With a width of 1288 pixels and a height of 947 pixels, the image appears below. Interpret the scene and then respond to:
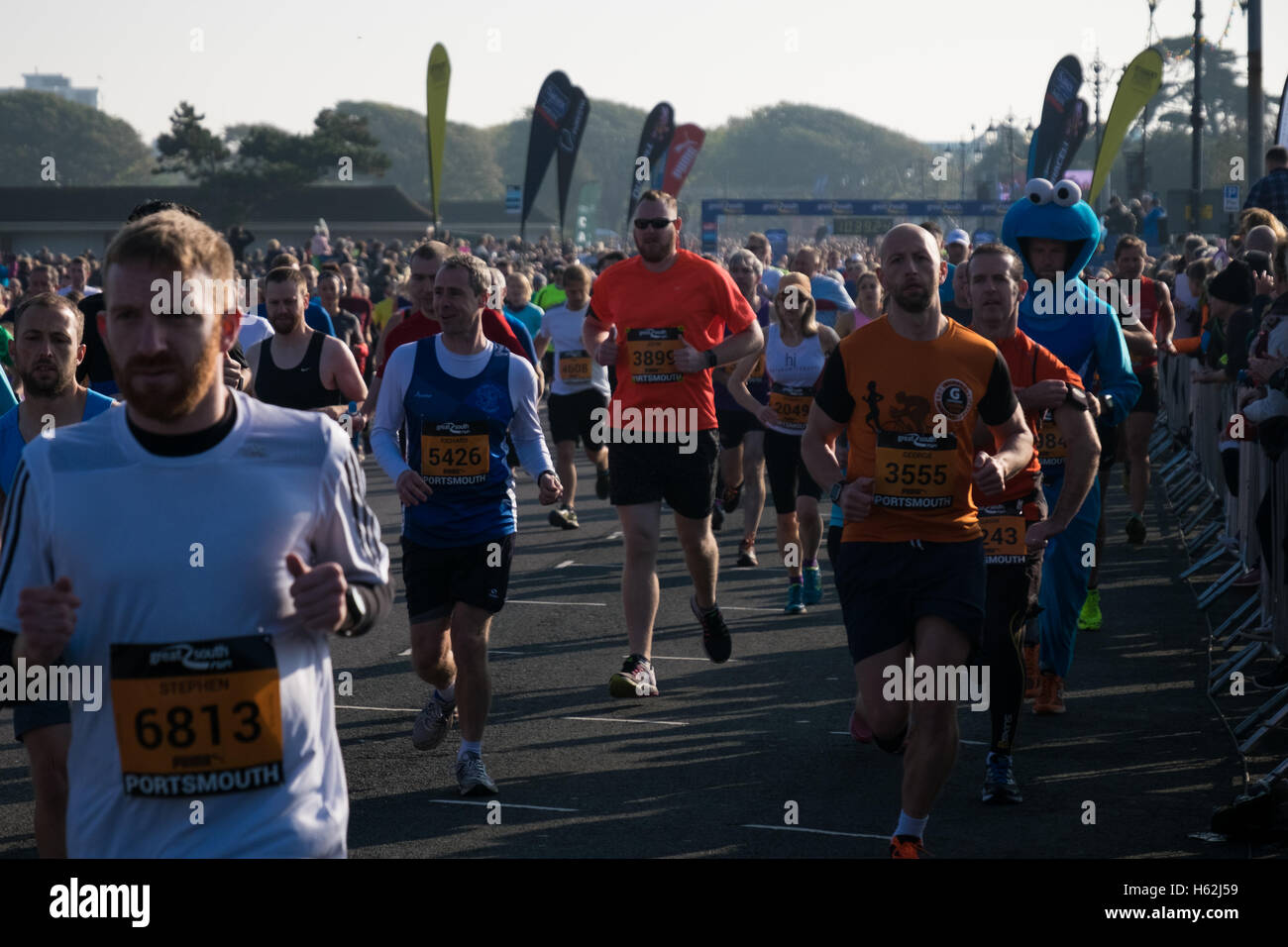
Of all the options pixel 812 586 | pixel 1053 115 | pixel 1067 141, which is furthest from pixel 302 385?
pixel 1067 141

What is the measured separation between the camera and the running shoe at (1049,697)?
789 centimetres

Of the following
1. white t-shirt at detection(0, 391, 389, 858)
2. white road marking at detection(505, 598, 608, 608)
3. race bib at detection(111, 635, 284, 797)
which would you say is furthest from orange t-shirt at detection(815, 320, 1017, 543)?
white road marking at detection(505, 598, 608, 608)

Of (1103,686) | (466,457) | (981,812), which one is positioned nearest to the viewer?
(981,812)

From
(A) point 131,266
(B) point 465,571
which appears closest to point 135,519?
(A) point 131,266

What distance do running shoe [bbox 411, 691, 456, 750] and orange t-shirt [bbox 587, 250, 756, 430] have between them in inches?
77.2

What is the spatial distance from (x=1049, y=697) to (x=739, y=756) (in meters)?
1.64

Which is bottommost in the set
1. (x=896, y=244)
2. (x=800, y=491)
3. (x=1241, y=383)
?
(x=800, y=491)

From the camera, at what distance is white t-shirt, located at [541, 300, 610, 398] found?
14242mm

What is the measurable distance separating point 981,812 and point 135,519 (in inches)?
168

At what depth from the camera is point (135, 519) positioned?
9.31ft

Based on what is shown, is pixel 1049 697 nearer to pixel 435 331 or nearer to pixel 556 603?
pixel 435 331

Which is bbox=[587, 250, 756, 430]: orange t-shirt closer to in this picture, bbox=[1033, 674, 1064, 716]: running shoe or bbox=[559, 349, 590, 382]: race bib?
bbox=[1033, 674, 1064, 716]: running shoe
